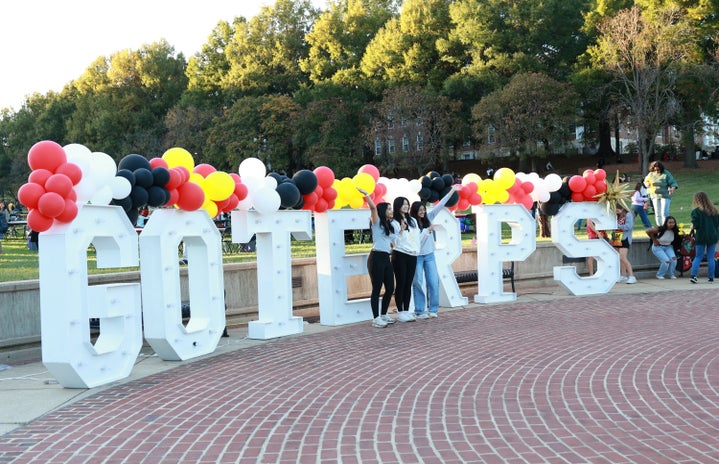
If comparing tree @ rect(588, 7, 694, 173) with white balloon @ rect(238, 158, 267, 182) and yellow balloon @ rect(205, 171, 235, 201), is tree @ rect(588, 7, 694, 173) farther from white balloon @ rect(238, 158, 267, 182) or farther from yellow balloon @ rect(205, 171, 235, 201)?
yellow balloon @ rect(205, 171, 235, 201)

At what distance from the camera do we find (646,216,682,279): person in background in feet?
52.9

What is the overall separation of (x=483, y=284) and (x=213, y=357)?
19.7 ft

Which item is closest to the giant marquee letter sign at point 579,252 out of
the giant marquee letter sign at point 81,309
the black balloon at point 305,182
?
the black balloon at point 305,182

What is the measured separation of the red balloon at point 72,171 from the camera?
7.60 metres

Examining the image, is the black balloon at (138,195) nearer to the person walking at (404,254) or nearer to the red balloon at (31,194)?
the red balloon at (31,194)

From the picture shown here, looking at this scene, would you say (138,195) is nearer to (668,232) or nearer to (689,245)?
(668,232)

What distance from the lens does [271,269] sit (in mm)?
10469

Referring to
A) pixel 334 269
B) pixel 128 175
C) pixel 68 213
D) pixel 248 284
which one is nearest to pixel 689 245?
pixel 334 269

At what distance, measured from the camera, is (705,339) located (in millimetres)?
9047

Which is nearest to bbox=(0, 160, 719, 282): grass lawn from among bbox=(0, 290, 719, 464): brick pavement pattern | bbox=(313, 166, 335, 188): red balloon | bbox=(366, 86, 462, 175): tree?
bbox=(313, 166, 335, 188): red balloon

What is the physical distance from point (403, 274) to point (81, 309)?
5103 millimetres

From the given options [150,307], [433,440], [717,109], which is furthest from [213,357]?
[717,109]

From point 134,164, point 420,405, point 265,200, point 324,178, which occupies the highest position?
point 134,164

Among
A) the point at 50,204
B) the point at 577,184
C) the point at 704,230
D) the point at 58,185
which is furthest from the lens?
the point at 704,230
